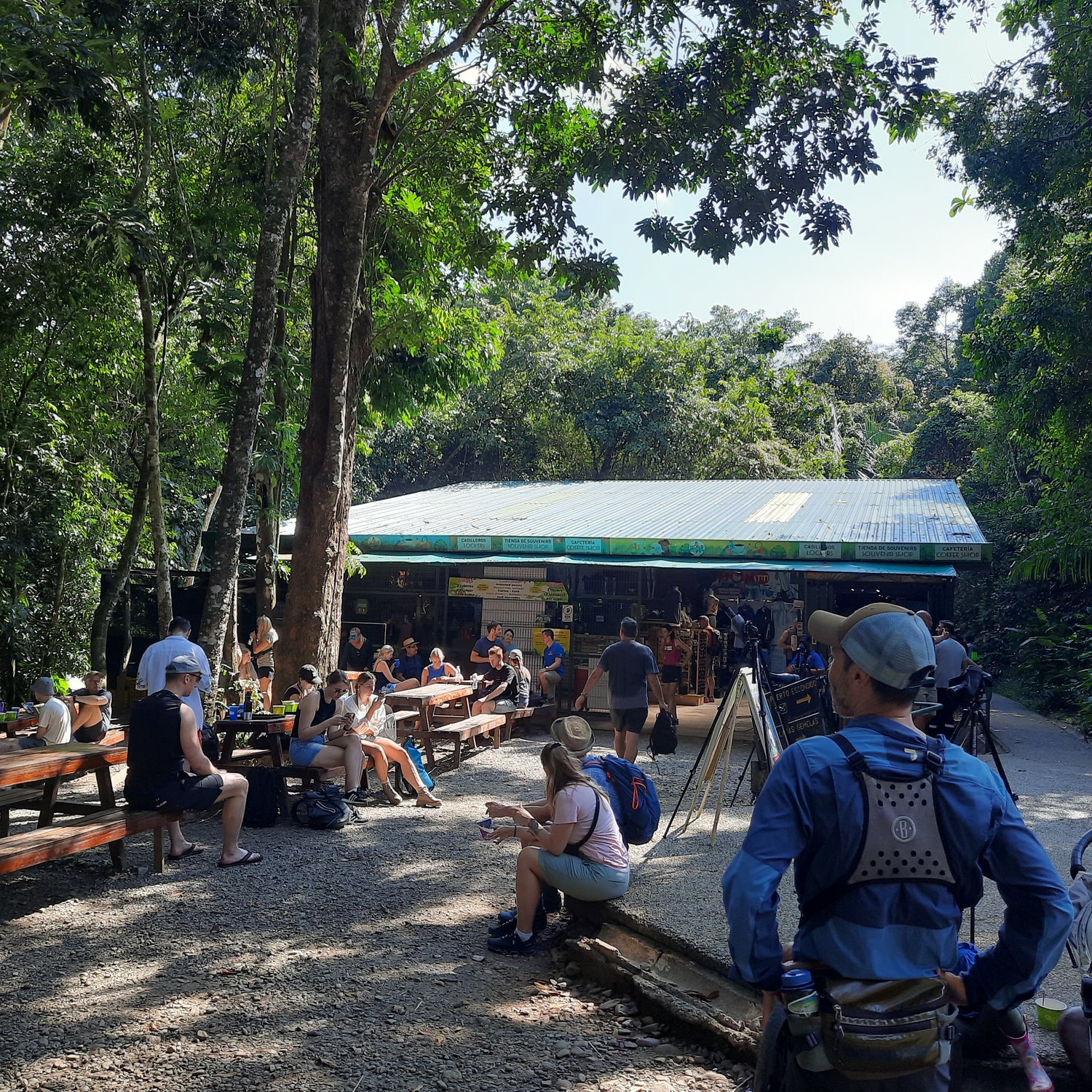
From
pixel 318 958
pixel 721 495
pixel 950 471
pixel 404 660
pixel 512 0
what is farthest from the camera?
pixel 950 471

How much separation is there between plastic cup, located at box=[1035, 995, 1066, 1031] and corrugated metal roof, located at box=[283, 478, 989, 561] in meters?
9.18

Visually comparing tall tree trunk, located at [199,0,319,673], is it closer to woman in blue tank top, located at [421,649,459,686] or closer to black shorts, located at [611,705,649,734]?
black shorts, located at [611,705,649,734]

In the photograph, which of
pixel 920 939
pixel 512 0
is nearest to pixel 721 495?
pixel 512 0

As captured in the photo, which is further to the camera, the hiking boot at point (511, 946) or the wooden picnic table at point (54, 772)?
the wooden picnic table at point (54, 772)

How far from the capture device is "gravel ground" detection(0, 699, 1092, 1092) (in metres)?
3.88

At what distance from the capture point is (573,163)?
1143 cm

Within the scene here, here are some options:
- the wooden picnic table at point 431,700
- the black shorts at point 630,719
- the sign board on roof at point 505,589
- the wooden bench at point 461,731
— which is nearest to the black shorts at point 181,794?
the wooden picnic table at point 431,700

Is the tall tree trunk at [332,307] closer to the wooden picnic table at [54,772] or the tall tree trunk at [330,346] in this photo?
the tall tree trunk at [330,346]

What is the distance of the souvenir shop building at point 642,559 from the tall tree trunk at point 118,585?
3630 millimetres

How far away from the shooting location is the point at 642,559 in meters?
14.1

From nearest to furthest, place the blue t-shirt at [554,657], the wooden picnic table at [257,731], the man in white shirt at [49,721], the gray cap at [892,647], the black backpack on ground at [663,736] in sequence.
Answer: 1. the gray cap at [892,647]
2. the wooden picnic table at [257,731]
3. the man in white shirt at [49,721]
4. the black backpack on ground at [663,736]
5. the blue t-shirt at [554,657]

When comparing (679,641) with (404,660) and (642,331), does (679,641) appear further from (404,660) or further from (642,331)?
(642,331)

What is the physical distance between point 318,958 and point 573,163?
947 centimetres

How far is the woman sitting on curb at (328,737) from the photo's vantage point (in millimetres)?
7895
